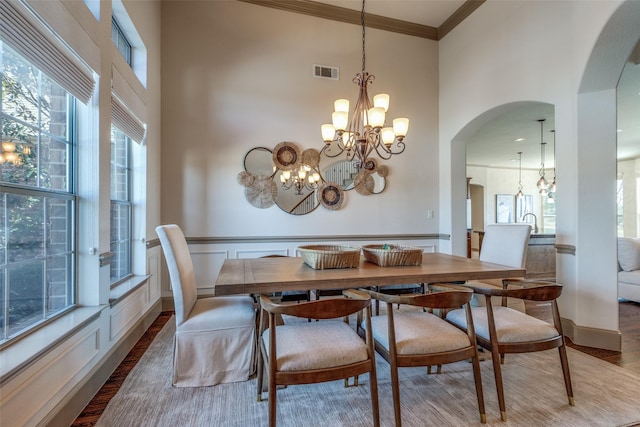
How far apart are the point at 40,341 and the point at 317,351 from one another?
4.37ft

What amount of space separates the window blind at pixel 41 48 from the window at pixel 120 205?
870mm

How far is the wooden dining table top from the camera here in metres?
1.75

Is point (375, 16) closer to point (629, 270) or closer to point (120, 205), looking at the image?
point (120, 205)

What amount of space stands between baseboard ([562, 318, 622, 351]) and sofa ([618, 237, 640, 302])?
1983 millimetres

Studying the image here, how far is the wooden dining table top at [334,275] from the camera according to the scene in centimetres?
175

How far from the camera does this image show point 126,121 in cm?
253

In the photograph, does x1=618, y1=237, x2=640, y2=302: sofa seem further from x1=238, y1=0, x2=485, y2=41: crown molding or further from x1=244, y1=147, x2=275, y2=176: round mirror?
x1=244, y1=147, x2=275, y2=176: round mirror

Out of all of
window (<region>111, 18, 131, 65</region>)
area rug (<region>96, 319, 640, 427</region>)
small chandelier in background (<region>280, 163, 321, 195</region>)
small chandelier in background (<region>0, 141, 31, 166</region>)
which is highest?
window (<region>111, 18, 131, 65</region>)

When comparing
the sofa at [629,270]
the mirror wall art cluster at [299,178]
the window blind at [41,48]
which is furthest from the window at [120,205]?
the sofa at [629,270]

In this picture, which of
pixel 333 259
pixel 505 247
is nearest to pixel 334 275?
pixel 333 259

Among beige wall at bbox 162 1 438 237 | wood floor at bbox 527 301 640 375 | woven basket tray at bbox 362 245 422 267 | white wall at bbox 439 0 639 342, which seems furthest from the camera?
beige wall at bbox 162 1 438 237

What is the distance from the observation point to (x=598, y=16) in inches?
96.5

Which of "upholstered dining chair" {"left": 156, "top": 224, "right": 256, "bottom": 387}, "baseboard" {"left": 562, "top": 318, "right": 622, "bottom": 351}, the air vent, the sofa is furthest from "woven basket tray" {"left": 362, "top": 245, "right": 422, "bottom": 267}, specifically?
the sofa

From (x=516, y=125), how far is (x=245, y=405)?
617 cm
